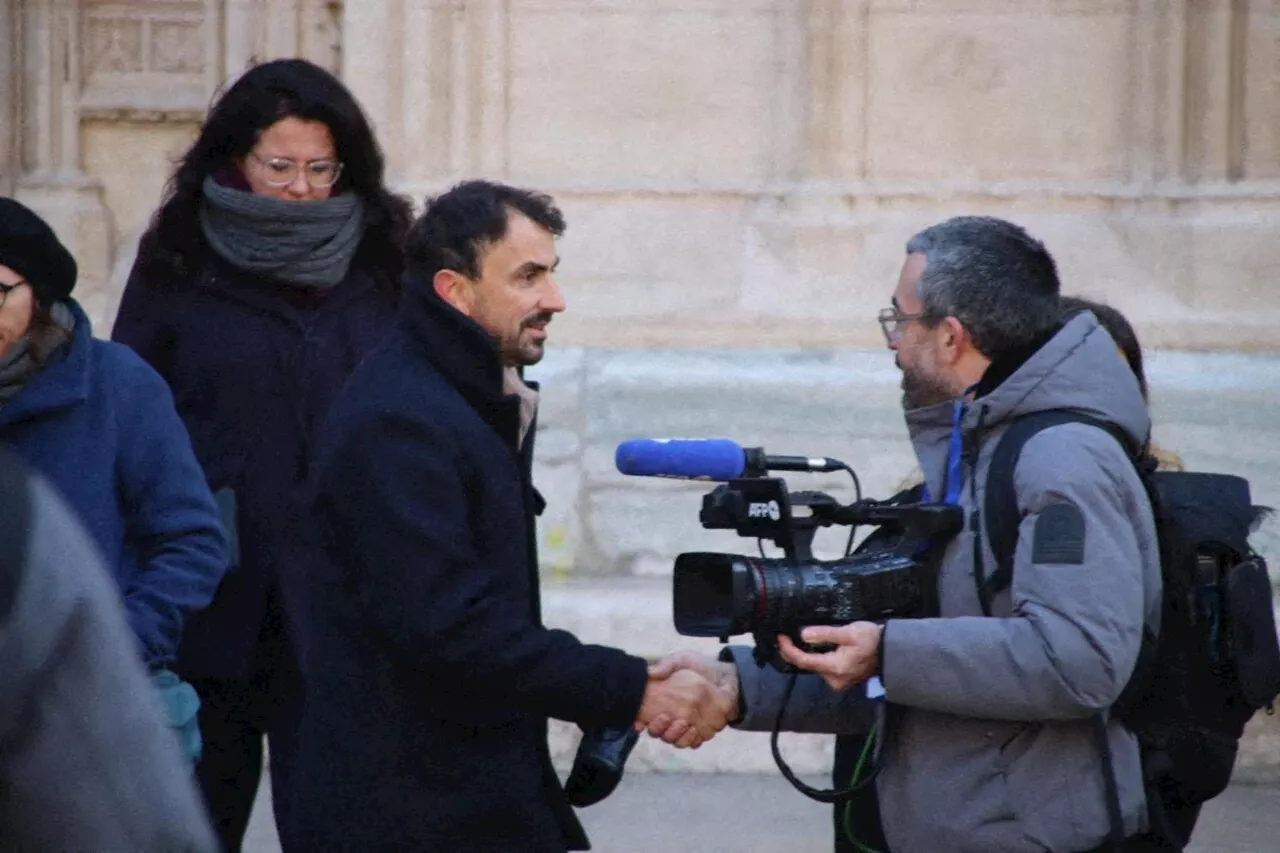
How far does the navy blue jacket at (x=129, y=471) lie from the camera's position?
13.7ft

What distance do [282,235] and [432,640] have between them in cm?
143

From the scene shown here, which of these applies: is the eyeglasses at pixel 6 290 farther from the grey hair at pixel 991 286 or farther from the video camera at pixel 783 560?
the grey hair at pixel 991 286

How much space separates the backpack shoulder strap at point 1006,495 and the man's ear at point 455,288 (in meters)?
0.88

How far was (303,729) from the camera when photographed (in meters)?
3.76

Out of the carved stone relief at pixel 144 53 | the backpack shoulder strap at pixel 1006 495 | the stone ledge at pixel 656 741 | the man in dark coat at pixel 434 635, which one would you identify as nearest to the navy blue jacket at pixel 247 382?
the man in dark coat at pixel 434 635

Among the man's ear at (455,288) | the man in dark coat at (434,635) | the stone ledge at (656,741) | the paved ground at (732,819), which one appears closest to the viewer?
the man in dark coat at (434,635)

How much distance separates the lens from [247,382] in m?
4.65

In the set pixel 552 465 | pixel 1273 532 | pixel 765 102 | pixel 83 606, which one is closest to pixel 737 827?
pixel 552 465

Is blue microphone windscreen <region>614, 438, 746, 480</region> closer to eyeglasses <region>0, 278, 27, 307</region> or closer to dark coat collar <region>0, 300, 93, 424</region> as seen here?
dark coat collar <region>0, 300, 93, 424</region>

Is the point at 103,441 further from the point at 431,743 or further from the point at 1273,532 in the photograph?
the point at 1273,532

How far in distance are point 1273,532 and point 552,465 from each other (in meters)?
1.97

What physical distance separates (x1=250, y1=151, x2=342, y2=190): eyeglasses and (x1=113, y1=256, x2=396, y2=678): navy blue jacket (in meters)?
0.21

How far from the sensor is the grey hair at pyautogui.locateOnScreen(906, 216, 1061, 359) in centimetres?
368

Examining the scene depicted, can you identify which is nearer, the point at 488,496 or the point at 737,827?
the point at 488,496
